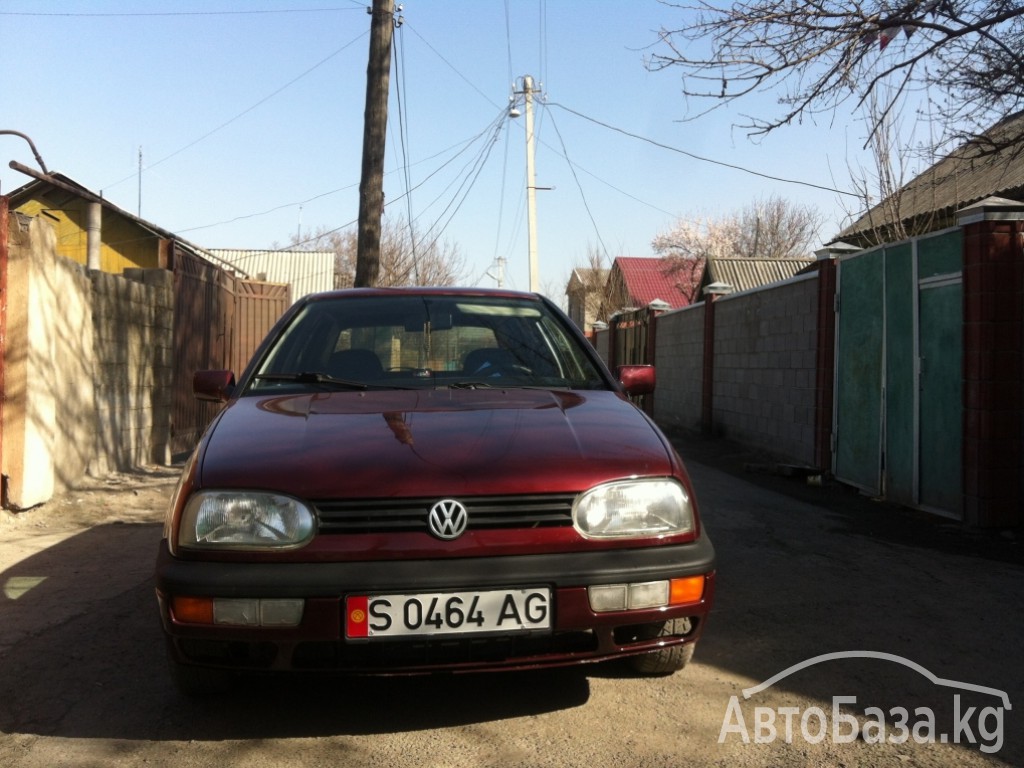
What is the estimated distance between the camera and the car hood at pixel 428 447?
264cm

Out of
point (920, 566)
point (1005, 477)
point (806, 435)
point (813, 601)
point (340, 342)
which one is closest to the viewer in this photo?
point (340, 342)

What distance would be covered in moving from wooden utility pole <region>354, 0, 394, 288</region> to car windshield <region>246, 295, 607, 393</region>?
23.2 ft

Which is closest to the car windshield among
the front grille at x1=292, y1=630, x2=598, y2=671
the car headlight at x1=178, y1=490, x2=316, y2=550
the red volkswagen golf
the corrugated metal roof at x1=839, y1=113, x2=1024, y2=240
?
the red volkswagen golf

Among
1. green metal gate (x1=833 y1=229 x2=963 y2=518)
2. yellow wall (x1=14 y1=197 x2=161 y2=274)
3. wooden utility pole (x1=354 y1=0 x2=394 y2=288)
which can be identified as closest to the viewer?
green metal gate (x1=833 y1=229 x2=963 y2=518)

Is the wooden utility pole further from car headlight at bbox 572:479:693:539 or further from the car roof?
car headlight at bbox 572:479:693:539

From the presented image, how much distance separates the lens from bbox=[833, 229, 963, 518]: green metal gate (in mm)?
6648

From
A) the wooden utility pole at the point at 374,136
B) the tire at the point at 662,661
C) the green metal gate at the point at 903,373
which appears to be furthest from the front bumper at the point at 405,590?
the wooden utility pole at the point at 374,136

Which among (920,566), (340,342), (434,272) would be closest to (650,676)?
(340,342)

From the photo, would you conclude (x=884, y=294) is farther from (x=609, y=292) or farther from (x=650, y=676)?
(x=609, y=292)

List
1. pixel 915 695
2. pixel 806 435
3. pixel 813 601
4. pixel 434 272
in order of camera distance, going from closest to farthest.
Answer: pixel 915 695 < pixel 813 601 < pixel 806 435 < pixel 434 272

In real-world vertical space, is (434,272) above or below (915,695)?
above

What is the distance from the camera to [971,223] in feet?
20.8

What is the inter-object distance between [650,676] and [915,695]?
2.93 ft

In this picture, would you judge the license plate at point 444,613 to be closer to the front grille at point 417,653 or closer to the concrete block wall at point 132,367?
the front grille at point 417,653
